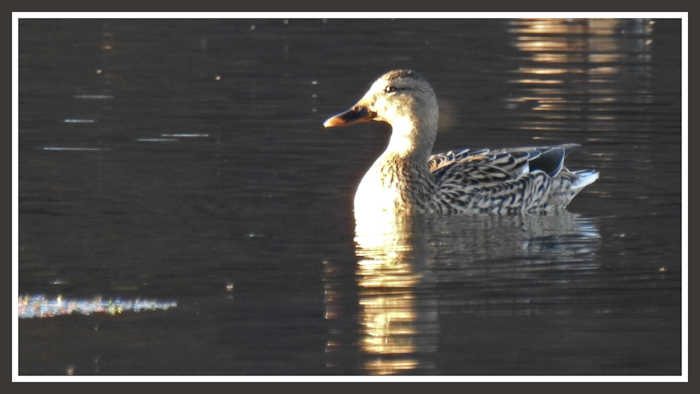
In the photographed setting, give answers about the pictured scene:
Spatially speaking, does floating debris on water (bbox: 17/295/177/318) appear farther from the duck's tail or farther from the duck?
the duck's tail

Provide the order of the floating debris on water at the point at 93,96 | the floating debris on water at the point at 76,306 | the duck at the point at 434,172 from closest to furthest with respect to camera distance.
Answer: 1. the floating debris on water at the point at 76,306
2. the duck at the point at 434,172
3. the floating debris on water at the point at 93,96

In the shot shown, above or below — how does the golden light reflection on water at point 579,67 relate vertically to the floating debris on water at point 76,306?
above

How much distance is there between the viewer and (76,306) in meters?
9.18

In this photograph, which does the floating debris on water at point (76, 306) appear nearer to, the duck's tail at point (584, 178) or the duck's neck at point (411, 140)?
the duck's neck at point (411, 140)

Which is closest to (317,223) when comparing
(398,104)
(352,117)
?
(352,117)

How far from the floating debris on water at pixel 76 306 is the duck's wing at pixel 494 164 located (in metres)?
4.21

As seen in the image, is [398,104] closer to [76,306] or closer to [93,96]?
[76,306]

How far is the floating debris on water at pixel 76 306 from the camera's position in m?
9.05

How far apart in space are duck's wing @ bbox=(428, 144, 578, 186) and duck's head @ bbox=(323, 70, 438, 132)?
18.9 inches

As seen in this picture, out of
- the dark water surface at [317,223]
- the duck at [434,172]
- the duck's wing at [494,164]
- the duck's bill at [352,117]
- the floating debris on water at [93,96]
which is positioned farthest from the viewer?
the floating debris on water at [93,96]

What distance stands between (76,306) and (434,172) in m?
4.74

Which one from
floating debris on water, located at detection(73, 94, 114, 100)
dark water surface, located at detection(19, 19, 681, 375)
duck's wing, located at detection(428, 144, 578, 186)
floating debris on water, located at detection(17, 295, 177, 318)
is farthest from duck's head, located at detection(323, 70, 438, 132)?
floating debris on water, located at detection(73, 94, 114, 100)

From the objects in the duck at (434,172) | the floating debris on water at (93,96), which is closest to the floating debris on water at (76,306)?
the duck at (434,172)

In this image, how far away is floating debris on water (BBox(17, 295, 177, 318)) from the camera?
356 inches
